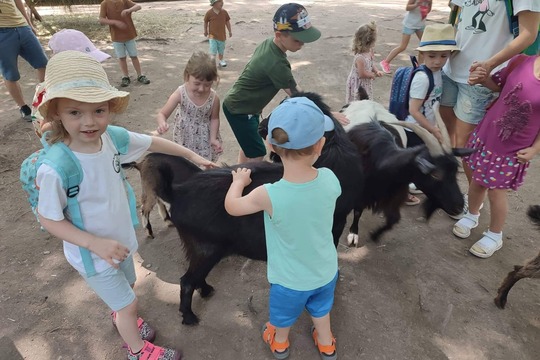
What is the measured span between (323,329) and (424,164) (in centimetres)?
133

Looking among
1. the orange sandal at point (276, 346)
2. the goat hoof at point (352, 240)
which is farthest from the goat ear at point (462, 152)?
the orange sandal at point (276, 346)

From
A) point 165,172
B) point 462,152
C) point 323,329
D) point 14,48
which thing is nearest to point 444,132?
point 462,152

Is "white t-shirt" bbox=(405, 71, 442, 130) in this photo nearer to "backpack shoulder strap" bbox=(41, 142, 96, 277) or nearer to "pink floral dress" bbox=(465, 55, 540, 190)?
"pink floral dress" bbox=(465, 55, 540, 190)

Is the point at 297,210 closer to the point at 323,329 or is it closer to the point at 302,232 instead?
the point at 302,232

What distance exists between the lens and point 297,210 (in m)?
1.74

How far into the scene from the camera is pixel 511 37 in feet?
9.76

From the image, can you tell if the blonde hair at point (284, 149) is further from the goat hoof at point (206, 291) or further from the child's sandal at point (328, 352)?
the goat hoof at point (206, 291)

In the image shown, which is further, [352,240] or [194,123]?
[352,240]

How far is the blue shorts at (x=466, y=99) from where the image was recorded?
317 cm

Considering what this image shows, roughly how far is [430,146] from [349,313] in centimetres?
140

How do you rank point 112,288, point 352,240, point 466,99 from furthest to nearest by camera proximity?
point 352,240
point 466,99
point 112,288

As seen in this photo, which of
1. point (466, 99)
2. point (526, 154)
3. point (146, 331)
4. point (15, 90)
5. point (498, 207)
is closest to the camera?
point (146, 331)

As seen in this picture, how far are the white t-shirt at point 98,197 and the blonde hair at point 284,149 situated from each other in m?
0.82

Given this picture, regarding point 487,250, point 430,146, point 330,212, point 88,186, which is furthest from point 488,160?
point 88,186
